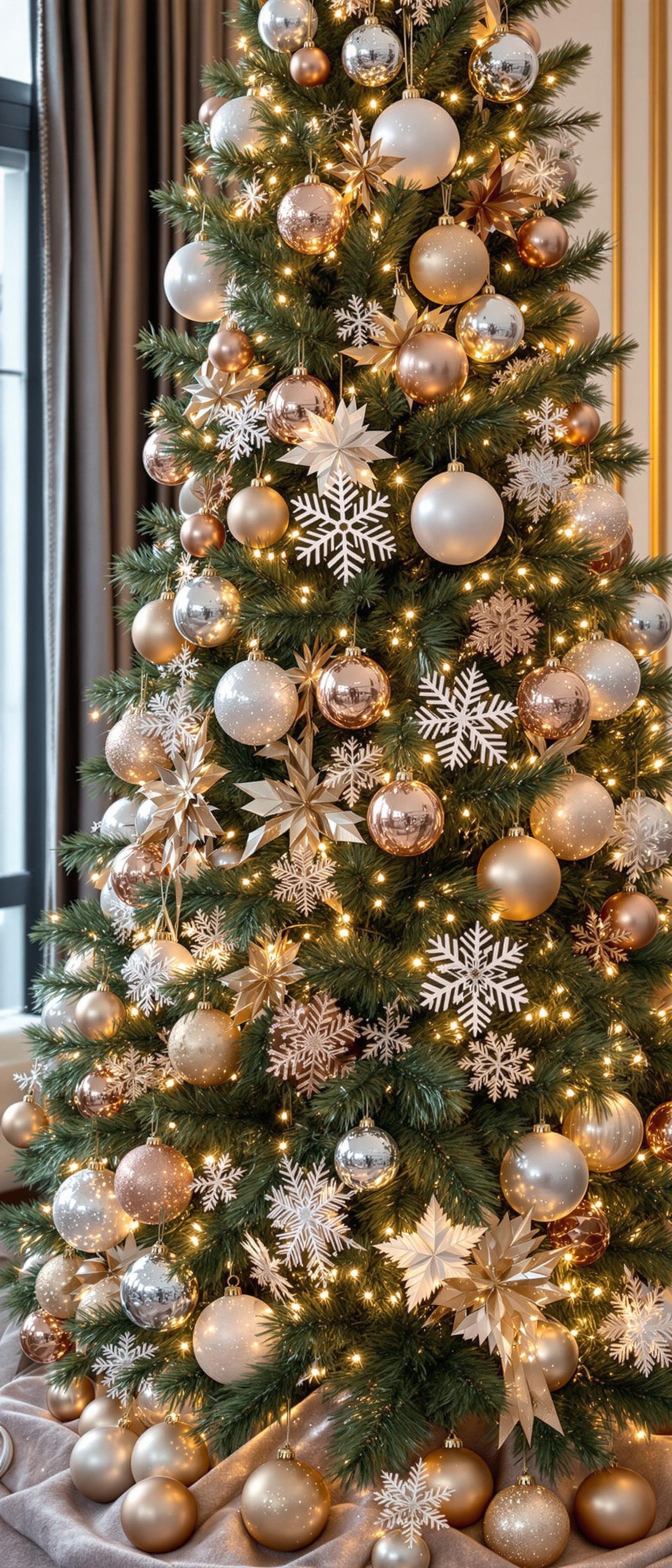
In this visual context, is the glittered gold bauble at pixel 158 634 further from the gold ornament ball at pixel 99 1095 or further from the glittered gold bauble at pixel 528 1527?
the glittered gold bauble at pixel 528 1527

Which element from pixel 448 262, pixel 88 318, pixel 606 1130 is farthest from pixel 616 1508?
pixel 88 318

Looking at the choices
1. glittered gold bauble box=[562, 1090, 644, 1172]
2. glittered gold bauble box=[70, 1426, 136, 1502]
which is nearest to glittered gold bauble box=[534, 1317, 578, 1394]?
glittered gold bauble box=[562, 1090, 644, 1172]

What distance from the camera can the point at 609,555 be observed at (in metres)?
1.21

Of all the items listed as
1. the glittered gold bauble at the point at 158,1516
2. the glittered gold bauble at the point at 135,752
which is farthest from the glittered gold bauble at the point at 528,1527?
the glittered gold bauble at the point at 135,752

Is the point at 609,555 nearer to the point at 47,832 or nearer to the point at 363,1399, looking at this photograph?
the point at 363,1399

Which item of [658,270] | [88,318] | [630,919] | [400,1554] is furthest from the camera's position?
[658,270]

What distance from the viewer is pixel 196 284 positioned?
3.91 feet

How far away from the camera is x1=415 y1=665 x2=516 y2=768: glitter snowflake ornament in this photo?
989mm

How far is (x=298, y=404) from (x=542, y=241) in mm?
305

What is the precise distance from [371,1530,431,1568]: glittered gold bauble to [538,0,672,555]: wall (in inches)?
66.8

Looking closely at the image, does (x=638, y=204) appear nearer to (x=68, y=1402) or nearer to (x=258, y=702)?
(x=258, y=702)

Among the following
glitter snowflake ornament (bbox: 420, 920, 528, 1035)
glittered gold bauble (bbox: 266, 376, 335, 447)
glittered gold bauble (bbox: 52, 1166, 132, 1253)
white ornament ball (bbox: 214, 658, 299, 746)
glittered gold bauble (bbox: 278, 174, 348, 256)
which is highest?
glittered gold bauble (bbox: 278, 174, 348, 256)

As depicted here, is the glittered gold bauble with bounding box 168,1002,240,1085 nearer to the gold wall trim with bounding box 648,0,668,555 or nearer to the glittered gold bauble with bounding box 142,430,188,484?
the glittered gold bauble with bounding box 142,430,188,484

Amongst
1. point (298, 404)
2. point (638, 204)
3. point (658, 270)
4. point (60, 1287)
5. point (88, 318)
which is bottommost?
point (60, 1287)
